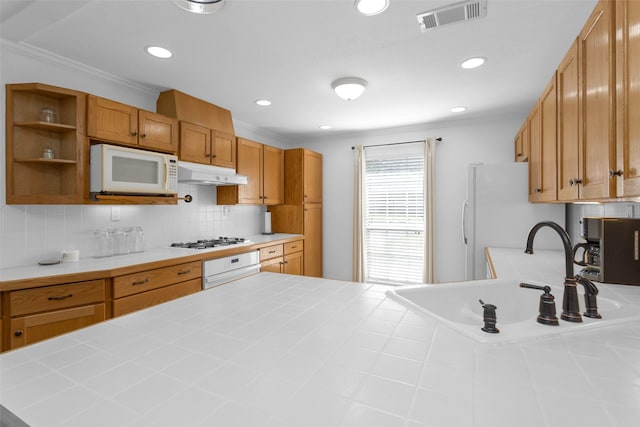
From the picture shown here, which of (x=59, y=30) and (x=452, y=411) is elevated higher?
(x=59, y=30)

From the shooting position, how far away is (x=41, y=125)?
2061 millimetres

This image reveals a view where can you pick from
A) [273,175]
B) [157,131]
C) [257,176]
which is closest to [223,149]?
[257,176]

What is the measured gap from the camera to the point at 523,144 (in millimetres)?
3086

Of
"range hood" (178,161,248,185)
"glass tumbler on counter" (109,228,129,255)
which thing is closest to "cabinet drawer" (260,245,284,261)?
"range hood" (178,161,248,185)

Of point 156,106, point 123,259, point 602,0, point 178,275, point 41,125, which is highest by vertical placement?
point 156,106

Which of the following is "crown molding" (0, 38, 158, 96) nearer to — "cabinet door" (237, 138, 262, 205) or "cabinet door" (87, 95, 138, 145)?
"cabinet door" (87, 95, 138, 145)

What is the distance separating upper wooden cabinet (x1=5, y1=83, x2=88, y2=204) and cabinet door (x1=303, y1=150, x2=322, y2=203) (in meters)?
2.69

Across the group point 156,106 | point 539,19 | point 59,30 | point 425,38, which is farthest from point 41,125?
point 539,19

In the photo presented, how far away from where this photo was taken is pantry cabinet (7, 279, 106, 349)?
5.70 feet

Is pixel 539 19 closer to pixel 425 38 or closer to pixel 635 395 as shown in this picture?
pixel 425 38

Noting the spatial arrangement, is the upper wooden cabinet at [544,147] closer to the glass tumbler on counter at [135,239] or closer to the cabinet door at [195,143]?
the cabinet door at [195,143]

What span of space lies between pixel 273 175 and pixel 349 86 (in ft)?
6.35

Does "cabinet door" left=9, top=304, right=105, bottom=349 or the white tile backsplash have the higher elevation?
the white tile backsplash

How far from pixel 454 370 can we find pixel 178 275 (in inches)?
93.0
